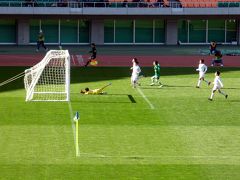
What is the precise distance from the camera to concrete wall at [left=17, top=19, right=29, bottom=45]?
7169 cm

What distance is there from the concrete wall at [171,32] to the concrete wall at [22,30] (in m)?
13.3

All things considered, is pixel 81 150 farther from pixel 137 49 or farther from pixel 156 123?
pixel 137 49

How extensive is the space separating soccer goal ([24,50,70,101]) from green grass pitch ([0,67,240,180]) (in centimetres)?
70

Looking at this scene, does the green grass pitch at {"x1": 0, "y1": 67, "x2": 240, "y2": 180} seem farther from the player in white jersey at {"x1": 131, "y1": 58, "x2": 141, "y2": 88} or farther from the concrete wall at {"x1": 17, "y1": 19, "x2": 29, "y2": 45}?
the concrete wall at {"x1": 17, "y1": 19, "x2": 29, "y2": 45}

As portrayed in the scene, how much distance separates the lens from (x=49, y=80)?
147 ft

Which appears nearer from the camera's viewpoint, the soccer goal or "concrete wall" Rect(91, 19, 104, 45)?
the soccer goal

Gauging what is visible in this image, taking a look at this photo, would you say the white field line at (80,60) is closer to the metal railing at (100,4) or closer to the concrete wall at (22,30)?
the metal railing at (100,4)

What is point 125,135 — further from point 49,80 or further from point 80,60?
point 80,60

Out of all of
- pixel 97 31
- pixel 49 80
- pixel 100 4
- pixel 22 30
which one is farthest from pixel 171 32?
pixel 49 80

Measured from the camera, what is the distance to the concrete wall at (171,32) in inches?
2901

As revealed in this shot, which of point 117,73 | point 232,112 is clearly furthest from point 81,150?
point 117,73

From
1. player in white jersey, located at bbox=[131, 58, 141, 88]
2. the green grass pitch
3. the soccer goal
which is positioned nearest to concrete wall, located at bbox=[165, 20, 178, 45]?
the soccer goal

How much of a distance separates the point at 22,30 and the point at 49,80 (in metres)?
27.9

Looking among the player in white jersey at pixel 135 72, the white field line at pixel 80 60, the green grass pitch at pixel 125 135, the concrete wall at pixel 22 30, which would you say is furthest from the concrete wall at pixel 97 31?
the player in white jersey at pixel 135 72
